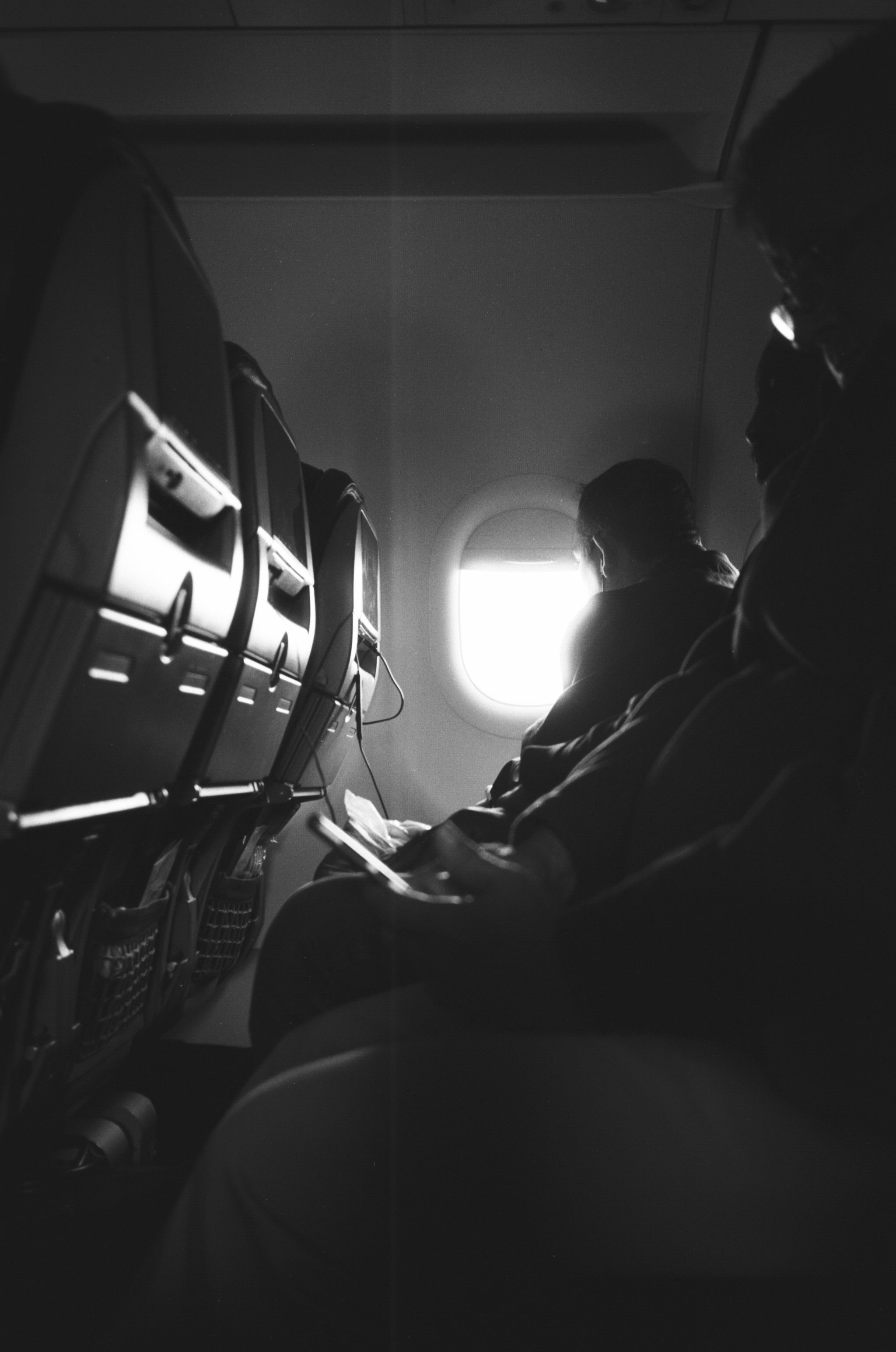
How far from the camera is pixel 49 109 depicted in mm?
958

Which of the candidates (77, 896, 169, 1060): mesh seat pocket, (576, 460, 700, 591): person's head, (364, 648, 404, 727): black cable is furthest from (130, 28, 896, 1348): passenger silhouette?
(364, 648, 404, 727): black cable

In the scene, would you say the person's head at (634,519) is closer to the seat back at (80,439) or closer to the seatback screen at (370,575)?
the seatback screen at (370,575)

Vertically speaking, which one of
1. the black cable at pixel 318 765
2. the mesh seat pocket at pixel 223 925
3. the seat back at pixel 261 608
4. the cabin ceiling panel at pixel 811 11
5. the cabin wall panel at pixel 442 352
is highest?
the cabin ceiling panel at pixel 811 11

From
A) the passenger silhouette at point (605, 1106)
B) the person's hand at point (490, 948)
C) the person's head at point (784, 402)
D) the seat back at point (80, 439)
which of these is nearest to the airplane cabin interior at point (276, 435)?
the seat back at point (80, 439)

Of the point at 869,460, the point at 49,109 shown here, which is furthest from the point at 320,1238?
the point at 49,109

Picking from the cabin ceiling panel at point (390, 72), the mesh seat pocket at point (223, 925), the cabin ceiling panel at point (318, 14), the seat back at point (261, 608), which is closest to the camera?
the seat back at point (261, 608)

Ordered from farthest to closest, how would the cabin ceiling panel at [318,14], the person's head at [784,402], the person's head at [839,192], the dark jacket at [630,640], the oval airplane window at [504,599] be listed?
the oval airplane window at [504,599], the cabin ceiling panel at [318,14], the dark jacket at [630,640], the person's head at [784,402], the person's head at [839,192]

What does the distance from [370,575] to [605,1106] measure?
7.13 ft

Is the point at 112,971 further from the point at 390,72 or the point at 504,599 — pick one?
the point at 390,72

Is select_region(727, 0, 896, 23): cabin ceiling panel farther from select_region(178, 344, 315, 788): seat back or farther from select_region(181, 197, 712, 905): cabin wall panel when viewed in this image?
select_region(178, 344, 315, 788): seat back

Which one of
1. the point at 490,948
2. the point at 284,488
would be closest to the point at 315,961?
the point at 490,948

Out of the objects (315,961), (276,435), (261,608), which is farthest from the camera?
(276,435)

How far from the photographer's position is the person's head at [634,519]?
211cm

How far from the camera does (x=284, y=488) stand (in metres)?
1.75
